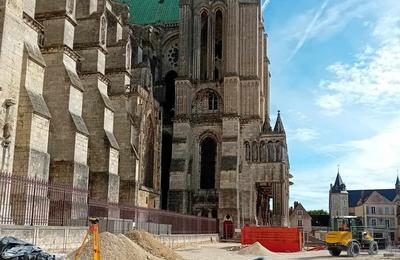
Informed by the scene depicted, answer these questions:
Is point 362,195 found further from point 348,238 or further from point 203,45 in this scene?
point 348,238

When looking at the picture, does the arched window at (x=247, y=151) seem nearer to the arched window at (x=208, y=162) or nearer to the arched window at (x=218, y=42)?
the arched window at (x=208, y=162)

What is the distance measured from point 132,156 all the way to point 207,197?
10.3 metres

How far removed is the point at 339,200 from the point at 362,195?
14.5 ft

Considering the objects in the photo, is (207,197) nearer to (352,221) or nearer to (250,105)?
(250,105)

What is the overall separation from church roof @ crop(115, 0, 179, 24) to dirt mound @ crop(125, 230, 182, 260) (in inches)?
1280

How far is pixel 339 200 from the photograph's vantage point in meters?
81.3

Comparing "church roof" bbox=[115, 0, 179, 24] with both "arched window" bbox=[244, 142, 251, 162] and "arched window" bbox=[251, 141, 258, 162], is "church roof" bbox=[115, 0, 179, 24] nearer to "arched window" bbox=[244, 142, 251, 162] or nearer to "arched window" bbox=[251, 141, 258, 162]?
"arched window" bbox=[244, 142, 251, 162]

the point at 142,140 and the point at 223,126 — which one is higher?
the point at 223,126

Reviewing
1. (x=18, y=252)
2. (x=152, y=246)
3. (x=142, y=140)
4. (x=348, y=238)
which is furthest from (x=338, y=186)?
(x=18, y=252)

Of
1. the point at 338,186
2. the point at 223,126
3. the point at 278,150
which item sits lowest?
the point at 278,150

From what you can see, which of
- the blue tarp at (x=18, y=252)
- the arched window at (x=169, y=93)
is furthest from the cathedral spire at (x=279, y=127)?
the blue tarp at (x=18, y=252)

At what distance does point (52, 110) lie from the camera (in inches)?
856

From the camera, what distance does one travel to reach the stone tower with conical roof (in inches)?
3162

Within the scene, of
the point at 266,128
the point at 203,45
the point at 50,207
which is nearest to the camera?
the point at 50,207
